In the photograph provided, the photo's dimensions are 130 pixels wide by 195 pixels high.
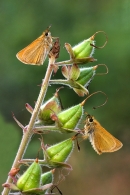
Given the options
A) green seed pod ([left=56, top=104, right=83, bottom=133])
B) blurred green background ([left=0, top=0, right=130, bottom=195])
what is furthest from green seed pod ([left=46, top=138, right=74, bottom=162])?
blurred green background ([left=0, top=0, right=130, bottom=195])

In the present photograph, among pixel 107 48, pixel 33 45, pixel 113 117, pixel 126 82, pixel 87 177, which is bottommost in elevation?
pixel 87 177

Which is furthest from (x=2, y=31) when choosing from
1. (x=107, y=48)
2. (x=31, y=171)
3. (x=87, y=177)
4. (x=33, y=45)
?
(x=31, y=171)

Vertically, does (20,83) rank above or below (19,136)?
above

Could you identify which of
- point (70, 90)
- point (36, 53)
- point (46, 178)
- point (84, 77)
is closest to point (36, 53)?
point (36, 53)

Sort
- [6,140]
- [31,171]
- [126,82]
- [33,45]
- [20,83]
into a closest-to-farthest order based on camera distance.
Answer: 1. [31,171]
2. [33,45]
3. [6,140]
4. [20,83]
5. [126,82]

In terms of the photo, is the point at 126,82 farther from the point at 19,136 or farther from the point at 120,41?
the point at 19,136

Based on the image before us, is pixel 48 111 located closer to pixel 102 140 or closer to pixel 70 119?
pixel 70 119
